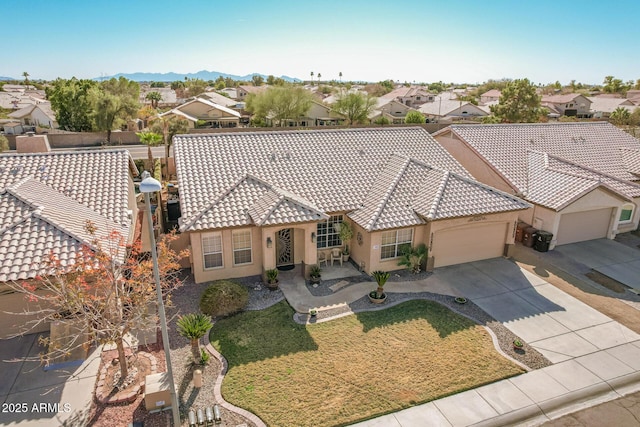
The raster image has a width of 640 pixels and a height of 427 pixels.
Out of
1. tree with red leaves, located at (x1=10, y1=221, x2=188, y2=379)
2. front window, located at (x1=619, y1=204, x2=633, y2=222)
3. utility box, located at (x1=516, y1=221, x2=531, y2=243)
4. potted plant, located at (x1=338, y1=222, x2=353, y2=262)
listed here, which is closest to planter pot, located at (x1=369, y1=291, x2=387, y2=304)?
potted plant, located at (x1=338, y1=222, x2=353, y2=262)

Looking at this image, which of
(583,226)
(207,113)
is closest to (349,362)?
(583,226)

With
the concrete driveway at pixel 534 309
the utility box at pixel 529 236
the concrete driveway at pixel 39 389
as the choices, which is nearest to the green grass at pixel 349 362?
the concrete driveway at pixel 534 309

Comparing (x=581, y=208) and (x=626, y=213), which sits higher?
(x=581, y=208)

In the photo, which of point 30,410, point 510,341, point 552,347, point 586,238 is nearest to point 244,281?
point 30,410

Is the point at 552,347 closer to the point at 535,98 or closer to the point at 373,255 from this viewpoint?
the point at 373,255

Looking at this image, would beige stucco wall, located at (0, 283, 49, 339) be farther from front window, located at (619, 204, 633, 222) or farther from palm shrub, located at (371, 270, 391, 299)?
front window, located at (619, 204, 633, 222)

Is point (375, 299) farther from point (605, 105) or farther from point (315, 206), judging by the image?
point (605, 105)
